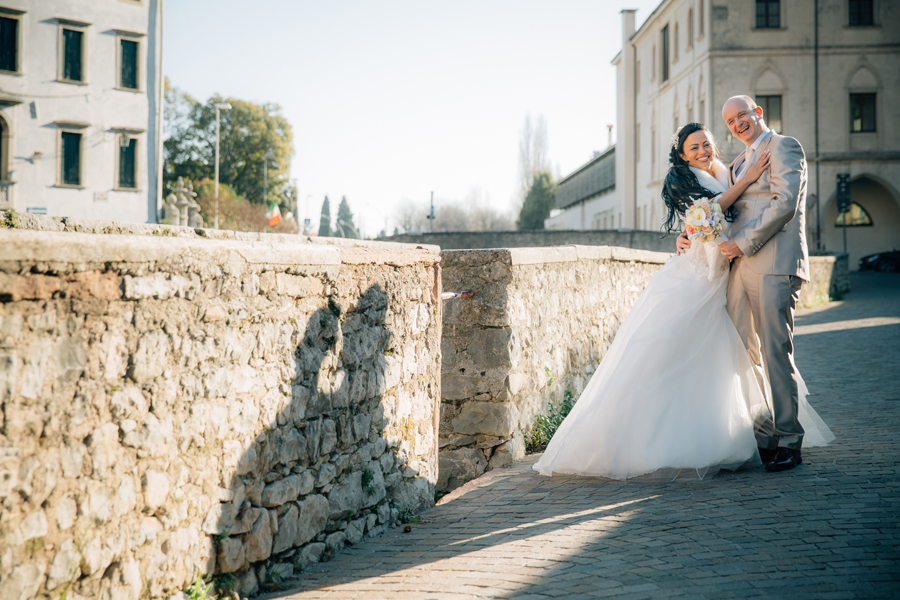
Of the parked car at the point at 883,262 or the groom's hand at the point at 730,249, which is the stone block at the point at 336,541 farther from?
the parked car at the point at 883,262

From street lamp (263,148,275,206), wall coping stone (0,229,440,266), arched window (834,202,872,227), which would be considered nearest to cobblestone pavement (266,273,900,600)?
wall coping stone (0,229,440,266)

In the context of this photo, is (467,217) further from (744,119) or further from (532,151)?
(744,119)

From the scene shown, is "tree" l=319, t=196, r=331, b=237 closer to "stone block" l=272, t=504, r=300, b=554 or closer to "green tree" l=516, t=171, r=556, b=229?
"green tree" l=516, t=171, r=556, b=229

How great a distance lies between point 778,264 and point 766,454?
1220 millimetres

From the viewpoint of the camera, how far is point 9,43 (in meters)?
29.1

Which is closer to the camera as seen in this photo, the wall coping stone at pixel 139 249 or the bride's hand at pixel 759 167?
the wall coping stone at pixel 139 249

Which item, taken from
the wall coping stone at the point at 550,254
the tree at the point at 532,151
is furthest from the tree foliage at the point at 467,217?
the wall coping stone at the point at 550,254

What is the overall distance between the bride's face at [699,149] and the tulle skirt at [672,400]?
73 centimetres

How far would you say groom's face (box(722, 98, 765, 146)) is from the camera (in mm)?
4977

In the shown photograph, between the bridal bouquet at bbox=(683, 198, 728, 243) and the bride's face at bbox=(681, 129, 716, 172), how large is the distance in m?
0.47

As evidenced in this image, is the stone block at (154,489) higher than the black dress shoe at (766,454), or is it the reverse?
the stone block at (154,489)

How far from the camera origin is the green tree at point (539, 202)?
7419cm

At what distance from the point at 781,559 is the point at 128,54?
3381 centimetres

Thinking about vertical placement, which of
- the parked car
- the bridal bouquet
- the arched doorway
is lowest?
the bridal bouquet
